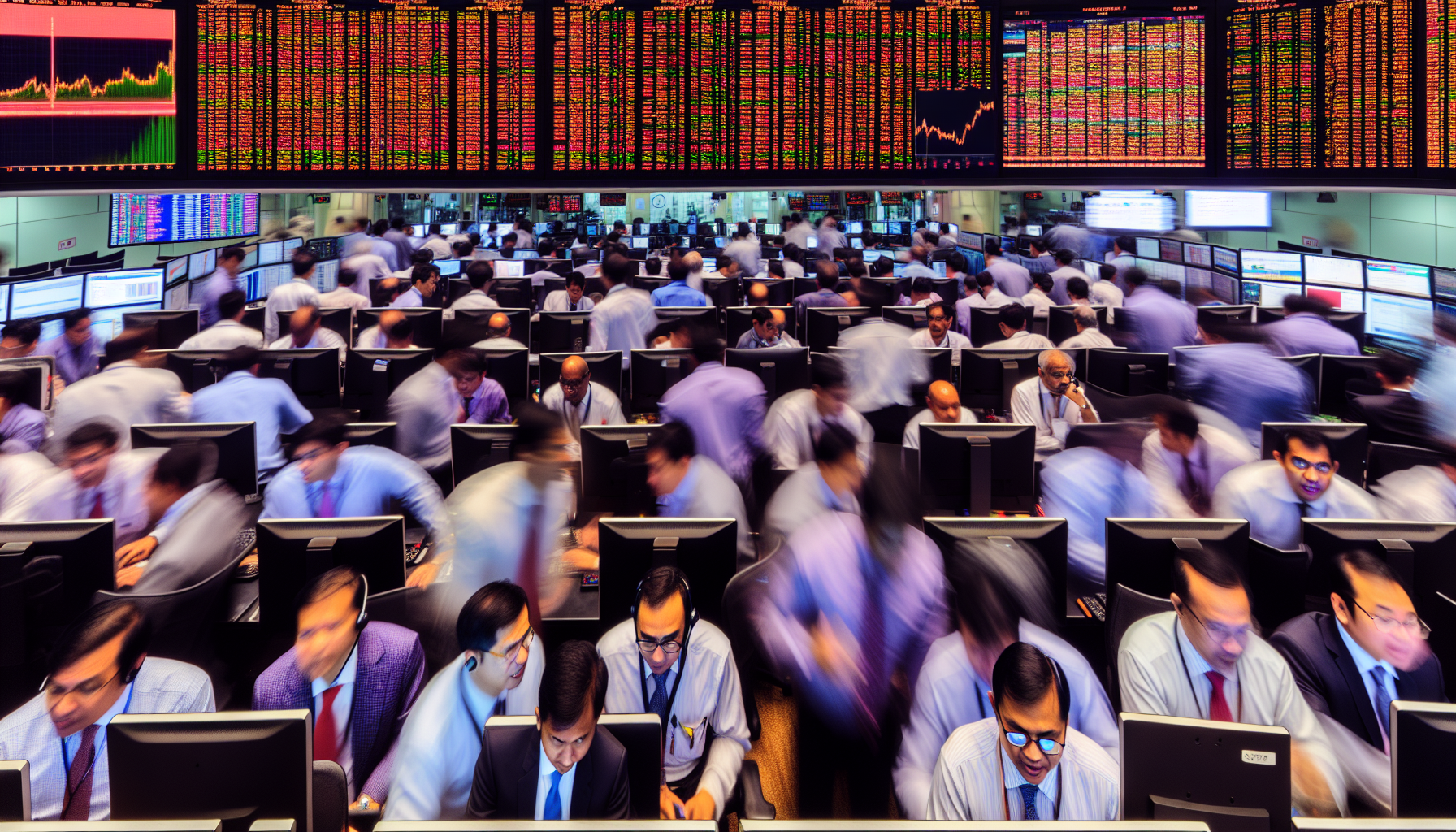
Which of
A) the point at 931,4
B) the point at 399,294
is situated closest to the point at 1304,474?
the point at 931,4

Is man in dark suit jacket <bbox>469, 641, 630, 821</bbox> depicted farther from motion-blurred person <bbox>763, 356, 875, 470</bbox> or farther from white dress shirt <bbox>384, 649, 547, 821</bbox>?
motion-blurred person <bbox>763, 356, 875, 470</bbox>

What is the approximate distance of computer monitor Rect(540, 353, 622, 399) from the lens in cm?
512

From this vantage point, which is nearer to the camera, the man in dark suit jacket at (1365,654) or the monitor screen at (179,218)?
the man in dark suit jacket at (1365,654)

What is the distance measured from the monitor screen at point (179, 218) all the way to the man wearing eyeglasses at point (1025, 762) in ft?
30.2

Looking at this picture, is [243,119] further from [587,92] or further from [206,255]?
[206,255]

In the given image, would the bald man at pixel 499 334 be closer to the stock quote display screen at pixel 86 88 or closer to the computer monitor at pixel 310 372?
the computer monitor at pixel 310 372

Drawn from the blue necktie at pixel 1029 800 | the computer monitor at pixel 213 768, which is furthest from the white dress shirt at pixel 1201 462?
the computer monitor at pixel 213 768

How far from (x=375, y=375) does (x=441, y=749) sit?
11.2 feet

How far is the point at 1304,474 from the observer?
3.60 m

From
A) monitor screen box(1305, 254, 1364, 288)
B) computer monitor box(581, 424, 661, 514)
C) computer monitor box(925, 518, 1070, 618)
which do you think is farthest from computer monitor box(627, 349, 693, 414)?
monitor screen box(1305, 254, 1364, 288)

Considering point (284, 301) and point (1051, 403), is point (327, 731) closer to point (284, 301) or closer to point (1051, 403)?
point (1051, 403)

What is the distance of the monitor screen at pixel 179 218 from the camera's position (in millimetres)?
9742

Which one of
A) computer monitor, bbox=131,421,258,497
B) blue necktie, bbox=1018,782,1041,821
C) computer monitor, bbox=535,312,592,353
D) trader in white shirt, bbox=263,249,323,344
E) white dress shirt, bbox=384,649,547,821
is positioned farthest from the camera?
trader in white shirt, bbox=263,249,323,344

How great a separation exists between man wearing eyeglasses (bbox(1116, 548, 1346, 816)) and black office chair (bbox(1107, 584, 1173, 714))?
6 cm
